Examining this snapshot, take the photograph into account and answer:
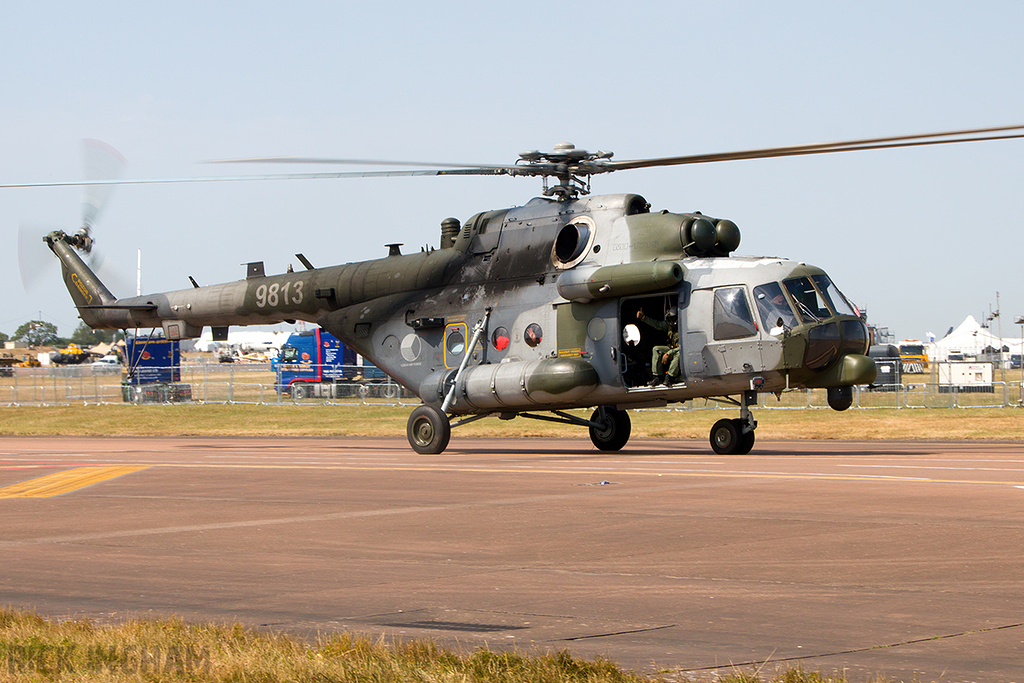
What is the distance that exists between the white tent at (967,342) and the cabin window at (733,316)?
115 meters

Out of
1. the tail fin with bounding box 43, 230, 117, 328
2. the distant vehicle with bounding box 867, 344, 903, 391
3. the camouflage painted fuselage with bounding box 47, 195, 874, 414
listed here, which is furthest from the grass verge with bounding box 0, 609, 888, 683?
the distant vehicle with bounding box 867, 344, 903, 391

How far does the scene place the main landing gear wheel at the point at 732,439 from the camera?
2119cm

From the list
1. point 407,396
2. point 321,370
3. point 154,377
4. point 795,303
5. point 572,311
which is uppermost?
point 572,311

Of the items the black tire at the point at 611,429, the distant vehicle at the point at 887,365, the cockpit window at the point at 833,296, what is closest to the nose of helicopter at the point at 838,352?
the cockpit window at the point at 833,296

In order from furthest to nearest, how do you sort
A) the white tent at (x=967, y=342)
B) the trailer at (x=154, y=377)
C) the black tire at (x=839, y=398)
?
the white tent at (x=967, y=342)
the trailer at (x=154, y=377)
the black tire at (x=839, y=398)

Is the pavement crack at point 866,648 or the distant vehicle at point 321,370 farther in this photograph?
the distant vehicle at point 321,370

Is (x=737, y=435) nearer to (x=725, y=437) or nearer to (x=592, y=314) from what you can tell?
(x=725, y=437)

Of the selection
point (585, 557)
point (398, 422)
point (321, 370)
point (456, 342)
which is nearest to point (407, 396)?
point (321, 370)

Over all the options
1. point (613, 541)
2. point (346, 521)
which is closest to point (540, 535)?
point (613, 541)

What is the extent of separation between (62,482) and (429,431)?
24.8 ft

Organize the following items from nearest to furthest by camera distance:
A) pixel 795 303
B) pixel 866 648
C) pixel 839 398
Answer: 1. pixel 866 648
2. pixel 795 303
3. pixel 839 398

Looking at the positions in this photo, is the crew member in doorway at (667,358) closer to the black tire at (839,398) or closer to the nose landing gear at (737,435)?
the nose landing gear at (737,435)

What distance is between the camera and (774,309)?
19.9 m

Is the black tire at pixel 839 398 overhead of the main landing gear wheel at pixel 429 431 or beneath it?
overhead
